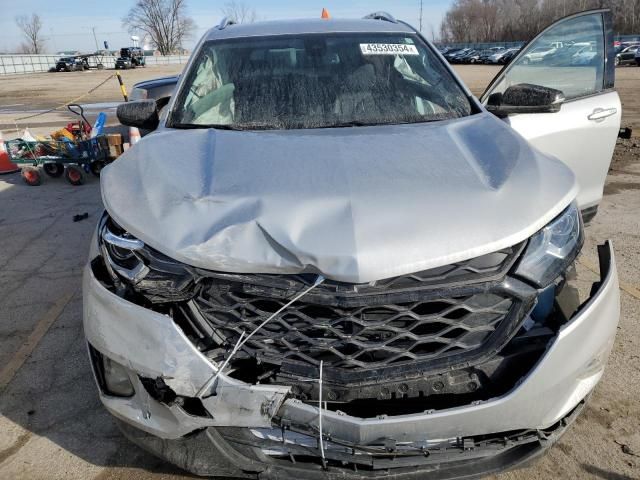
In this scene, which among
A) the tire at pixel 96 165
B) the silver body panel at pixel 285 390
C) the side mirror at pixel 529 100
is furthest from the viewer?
the tire at pixel 96 165

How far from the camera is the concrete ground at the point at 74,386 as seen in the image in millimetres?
2311

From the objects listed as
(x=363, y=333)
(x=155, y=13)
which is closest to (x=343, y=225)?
(x=363, y=333)

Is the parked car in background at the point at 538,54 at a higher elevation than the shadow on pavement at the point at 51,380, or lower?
higher

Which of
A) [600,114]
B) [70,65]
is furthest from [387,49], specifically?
[70,65]

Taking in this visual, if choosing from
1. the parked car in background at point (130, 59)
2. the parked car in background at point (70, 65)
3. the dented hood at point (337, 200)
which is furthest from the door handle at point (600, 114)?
the parked car in background at point (130, 59)

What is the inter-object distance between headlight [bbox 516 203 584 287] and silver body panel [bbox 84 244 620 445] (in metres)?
0.17

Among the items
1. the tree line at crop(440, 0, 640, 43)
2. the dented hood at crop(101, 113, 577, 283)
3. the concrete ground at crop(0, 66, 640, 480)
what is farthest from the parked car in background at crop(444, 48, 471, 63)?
the dented hood at crop(101, 113, 577, 283)

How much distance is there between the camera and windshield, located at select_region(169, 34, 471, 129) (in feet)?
9.21

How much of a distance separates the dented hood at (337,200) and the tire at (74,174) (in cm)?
554

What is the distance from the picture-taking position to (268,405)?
1658 mm

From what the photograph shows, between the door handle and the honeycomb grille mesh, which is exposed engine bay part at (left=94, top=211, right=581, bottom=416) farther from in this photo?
the door handle

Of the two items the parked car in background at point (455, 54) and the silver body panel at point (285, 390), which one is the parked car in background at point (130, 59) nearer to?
the parked car in background at point (455, 54)

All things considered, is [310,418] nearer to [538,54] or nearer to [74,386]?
[74,386]

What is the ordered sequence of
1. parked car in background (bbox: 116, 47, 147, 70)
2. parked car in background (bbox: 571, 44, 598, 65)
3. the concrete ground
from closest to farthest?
1. the concrete ground
2. parked car in background (bbox: 571, 44, 598, 65)
3. parked car in background (bbox: 116, 47, 147, 70)
